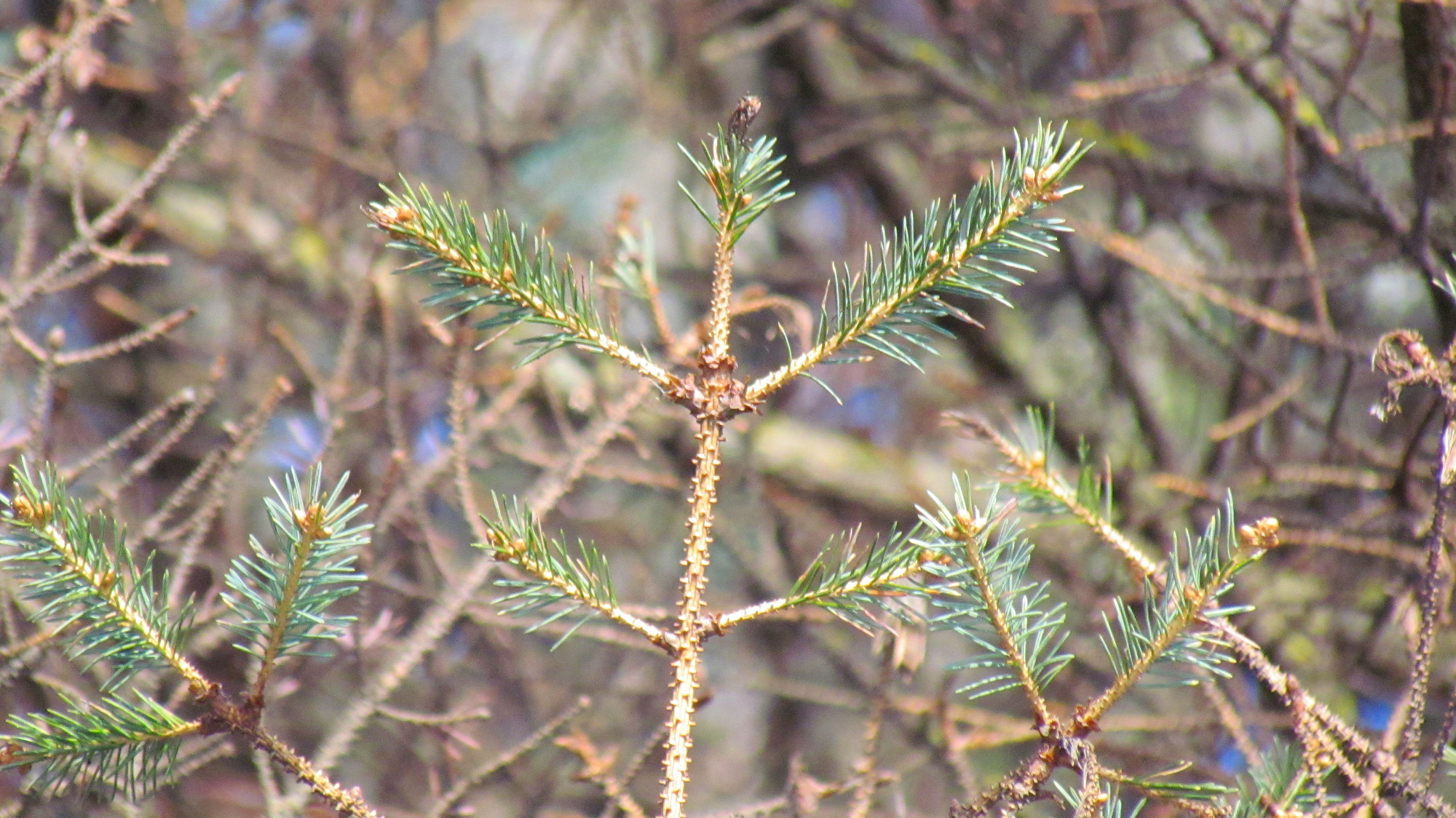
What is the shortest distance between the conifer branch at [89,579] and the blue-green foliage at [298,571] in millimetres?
42

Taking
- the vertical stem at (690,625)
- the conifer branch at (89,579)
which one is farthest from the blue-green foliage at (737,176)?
the conifer branch at (89,579)

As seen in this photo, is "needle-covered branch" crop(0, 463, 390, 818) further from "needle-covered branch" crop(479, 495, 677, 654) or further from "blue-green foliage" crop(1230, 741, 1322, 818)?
"blue-green foliage" crop(1230, 741, 1322, 818)

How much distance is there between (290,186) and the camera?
286 centimetres

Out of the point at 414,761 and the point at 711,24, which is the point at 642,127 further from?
the point at 414,761

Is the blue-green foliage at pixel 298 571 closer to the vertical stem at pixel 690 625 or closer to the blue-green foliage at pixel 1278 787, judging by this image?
the vertical stem at pixel 690 625

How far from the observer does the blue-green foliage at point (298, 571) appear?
0.60 m

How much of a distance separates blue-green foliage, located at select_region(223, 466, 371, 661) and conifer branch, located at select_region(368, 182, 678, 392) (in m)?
0.13

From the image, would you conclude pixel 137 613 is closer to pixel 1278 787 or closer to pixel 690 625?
pixel 690 625

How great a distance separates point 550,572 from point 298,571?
0.14 m

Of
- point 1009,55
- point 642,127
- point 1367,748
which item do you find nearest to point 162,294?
point 642,127

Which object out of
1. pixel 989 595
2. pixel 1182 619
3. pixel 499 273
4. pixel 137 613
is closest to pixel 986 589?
pixel 989 595

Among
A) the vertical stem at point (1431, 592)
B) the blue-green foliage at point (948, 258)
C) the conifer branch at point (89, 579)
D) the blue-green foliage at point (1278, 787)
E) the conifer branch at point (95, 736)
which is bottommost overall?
the conifer branch at point (95, 736)

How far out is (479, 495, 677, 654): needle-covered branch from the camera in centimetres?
61

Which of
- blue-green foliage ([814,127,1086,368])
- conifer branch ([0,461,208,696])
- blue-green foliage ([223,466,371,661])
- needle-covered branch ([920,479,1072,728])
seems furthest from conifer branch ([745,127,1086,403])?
conifer branch ([0,461,208,696])
